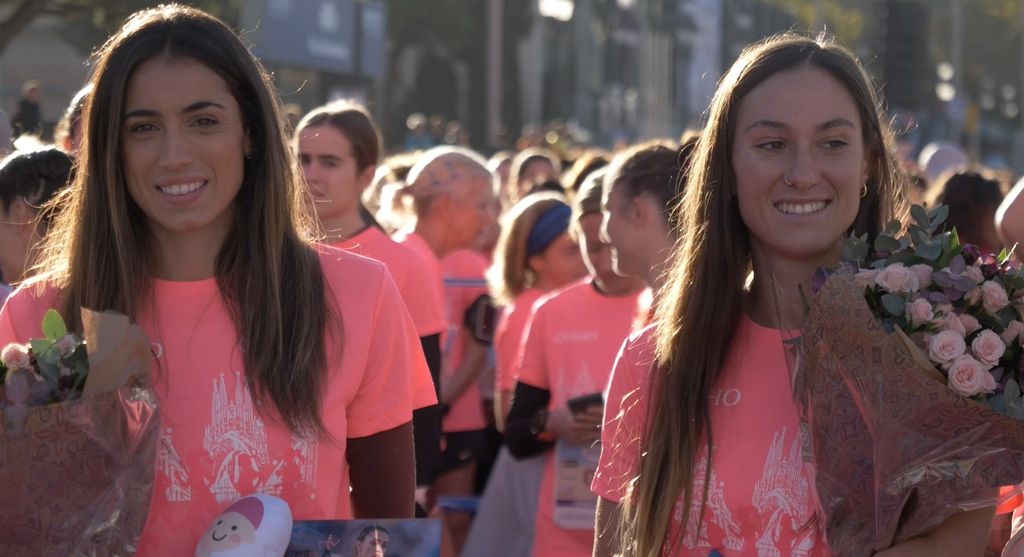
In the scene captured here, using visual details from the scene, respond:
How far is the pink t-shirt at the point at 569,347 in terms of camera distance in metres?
5.63

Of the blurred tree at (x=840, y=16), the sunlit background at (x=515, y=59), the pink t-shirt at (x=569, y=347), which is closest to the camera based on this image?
the pink t-shirt at (x=569, y=347)

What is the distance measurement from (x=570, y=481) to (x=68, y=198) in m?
2.53

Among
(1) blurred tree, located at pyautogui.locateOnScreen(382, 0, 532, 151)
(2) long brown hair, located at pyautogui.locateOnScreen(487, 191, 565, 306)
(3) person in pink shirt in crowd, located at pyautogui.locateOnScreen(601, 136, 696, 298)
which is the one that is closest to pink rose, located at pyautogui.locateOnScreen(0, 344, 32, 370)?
(3) person in pink shirt in crowd, located at pyautogui.locateOnScreen(601, 136, 696, 298)

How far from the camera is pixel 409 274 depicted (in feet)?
19.4

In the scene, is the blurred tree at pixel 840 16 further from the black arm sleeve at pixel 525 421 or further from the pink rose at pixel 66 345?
the pink rose at pixel 66 345

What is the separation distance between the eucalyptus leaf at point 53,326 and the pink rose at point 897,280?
1.47 meters

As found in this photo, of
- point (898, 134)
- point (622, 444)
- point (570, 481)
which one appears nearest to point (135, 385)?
point (622, 444)

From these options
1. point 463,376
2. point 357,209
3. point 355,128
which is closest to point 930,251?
point 357,209

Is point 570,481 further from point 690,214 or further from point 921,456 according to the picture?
point 921,456

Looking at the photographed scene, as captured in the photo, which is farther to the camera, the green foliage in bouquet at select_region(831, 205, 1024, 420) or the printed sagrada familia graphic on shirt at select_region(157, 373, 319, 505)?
the printed sagrada familia graphic on shirt at select_region(157, 373, 319, 505)

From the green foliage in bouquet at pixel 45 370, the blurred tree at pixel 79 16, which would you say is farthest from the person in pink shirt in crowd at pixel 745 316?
the blurred tree at pixel 79 16

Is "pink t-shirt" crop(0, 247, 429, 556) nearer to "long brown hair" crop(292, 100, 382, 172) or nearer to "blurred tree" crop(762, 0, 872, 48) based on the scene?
"long brown hair" crop(292, 100, 382, 172)

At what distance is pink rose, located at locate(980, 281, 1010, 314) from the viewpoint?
290cm

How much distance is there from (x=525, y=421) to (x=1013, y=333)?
301 centimetres
